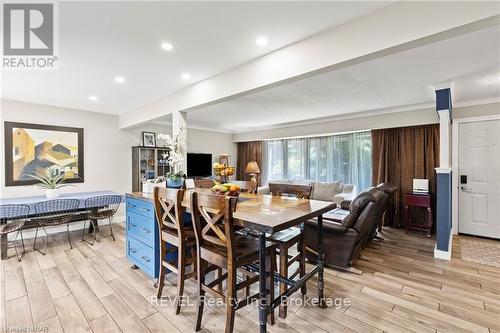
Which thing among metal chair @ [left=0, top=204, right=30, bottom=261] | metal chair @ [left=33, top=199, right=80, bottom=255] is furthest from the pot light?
metal chair @ [left=0, top=204, right=30, bottom=261]

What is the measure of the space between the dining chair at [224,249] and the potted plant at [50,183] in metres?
3.52

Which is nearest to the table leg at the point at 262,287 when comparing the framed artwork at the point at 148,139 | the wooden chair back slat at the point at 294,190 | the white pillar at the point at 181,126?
the wooden chair back slat at the point at 294,190

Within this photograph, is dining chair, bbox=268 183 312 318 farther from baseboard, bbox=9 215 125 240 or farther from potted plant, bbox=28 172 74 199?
baseboard, bbox=9 215 125 240

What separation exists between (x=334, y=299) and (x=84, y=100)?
4.95 metres

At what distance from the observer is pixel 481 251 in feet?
11.4

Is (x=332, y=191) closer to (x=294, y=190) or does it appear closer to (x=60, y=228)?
(x=294, y=190)

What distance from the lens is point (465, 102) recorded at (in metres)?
4.15

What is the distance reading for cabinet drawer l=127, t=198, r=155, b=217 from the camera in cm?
258

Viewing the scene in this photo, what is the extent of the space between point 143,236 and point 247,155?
531cm

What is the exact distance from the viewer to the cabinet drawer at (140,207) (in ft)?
8.46

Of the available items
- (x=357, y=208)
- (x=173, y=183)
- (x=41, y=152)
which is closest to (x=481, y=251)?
(x=357, y=208)

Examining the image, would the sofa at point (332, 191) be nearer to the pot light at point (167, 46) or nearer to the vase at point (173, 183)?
the vase at point (173, 183)

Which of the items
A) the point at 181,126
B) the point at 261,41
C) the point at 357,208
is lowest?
the point at 357,208

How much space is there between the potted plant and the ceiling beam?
332 cm
